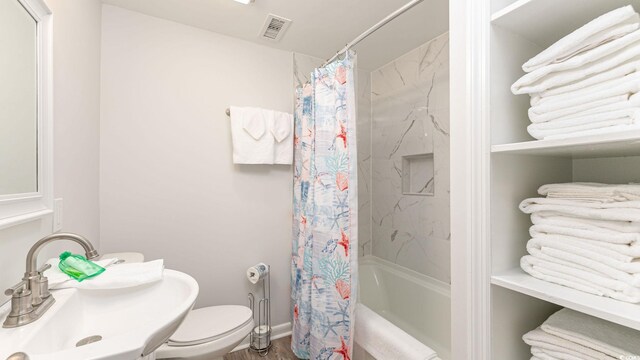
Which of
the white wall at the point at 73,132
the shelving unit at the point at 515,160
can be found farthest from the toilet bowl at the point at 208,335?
the shelving unit at the point at 515,160

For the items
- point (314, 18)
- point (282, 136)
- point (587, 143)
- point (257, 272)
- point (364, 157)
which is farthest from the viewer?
point (364, 157)

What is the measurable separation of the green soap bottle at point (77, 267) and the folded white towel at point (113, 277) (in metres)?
0.01

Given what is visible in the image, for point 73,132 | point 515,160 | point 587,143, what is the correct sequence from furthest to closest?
point 73,132 → point 515,160 → point 587,143

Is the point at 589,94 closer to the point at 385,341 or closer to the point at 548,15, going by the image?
the point at 548,15

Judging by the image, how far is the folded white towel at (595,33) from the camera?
1.78 ft

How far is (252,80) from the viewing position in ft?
6.33

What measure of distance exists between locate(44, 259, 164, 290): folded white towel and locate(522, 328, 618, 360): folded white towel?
1144 mm

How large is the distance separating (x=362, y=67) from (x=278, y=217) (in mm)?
1551

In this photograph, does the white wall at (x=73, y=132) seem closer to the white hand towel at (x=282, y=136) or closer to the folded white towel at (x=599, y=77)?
the white hand towel at (x=282, y=136)

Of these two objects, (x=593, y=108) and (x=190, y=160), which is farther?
(x=190, y=160)

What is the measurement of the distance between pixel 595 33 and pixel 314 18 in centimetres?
143

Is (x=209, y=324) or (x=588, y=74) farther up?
(x=588, y=74)

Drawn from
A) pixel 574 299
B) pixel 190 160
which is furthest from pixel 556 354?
pixel 190 160

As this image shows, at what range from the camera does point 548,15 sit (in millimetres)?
695
